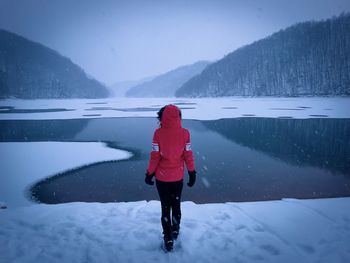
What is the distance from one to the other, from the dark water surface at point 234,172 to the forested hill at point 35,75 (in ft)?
390

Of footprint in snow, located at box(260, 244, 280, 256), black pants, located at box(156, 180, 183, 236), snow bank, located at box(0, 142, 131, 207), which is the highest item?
black pants, located at box(156, 180, 183, 236)

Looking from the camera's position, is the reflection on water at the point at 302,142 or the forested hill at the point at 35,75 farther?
the forested hill at the point at 35,75

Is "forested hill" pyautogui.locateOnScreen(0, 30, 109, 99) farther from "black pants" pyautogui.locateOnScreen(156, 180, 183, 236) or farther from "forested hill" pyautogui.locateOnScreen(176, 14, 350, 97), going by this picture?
"black pants" pyautogui.locateOnScreen(156, 180, 183, 236)

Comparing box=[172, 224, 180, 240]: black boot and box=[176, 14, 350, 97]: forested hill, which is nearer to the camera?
box=[172, 224, 180, 240]: black boot

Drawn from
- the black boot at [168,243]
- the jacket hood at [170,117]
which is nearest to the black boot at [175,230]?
the black boot at [168,243]

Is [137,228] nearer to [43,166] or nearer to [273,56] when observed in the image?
[43,166]

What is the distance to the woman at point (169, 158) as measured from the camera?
409 cm

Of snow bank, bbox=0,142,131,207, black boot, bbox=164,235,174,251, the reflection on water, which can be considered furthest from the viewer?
the reflection on water

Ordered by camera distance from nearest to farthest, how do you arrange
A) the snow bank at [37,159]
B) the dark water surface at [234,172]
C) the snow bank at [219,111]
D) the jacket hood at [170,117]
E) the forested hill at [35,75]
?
the jacket hood at [170,117] → the dark water surface at [234,172] → the snow bank at [37,159] → the snow bank at [219,111] → the forested hill at [35,75]

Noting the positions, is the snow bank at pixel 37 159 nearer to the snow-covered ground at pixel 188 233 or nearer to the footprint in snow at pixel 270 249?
the snow-covered ground at pixel 188 233

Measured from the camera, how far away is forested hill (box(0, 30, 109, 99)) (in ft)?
455

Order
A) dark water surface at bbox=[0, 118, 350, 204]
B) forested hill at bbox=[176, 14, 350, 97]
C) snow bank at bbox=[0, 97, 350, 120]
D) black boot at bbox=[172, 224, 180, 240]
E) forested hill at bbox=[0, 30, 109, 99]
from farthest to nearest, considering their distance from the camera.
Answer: forested hill at bbox=[0, 30, 109, 99]
forested hill at bbox=[176, 14, 350, 97]
snow bank at bbox=[0, 97, 350, 120]
dark water surface at bbox=[0, 118, 350, 204]
black boot at bbox=[172, 224, 180, 240]

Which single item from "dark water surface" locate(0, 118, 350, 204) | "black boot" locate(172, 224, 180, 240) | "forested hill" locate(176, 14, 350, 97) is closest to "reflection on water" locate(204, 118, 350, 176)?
"dark water surface" locate(0, 118, 350, 204)

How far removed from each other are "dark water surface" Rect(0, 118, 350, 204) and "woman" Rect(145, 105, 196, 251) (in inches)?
156
